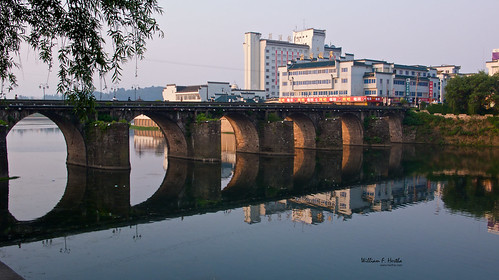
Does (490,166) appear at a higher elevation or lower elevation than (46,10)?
lower

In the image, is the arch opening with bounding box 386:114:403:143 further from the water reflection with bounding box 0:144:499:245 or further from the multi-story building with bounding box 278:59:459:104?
the water reflection with bounding box 0:144:499:245

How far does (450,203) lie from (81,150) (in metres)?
34.8

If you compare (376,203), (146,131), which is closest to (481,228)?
(376,203)

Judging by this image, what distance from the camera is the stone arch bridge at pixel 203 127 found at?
43.9 m

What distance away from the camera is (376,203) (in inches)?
1412

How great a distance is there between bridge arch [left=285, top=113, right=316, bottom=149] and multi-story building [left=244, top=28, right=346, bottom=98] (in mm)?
69607

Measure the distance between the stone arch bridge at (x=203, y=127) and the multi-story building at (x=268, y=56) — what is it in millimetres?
64760

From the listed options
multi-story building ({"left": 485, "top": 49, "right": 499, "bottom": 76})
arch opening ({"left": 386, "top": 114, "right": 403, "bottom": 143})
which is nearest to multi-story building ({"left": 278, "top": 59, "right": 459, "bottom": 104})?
arch opening ({"left": 386, "top": 114, "right": 403, "bottom": 143})

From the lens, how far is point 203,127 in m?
52.1

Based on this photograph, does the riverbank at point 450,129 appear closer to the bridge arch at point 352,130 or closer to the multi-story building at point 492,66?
the bridge arch at point 352,130

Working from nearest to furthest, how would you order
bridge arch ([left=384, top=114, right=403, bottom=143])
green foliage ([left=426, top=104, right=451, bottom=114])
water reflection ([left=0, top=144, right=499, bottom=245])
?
water reflection ([left=0, top=144, right=499, bottom=245]) → bridge arch ([left=384, top=114, right=403, bottom=143]) → green foliage ([left=426, top=104, right=451, bottom=114])

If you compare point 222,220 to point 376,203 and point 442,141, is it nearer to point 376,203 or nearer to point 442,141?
point 376,203

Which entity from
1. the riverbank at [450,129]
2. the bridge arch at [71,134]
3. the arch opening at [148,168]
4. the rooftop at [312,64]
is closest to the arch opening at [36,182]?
the bridge arch at [71,134]

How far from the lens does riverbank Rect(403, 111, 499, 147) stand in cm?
7475
